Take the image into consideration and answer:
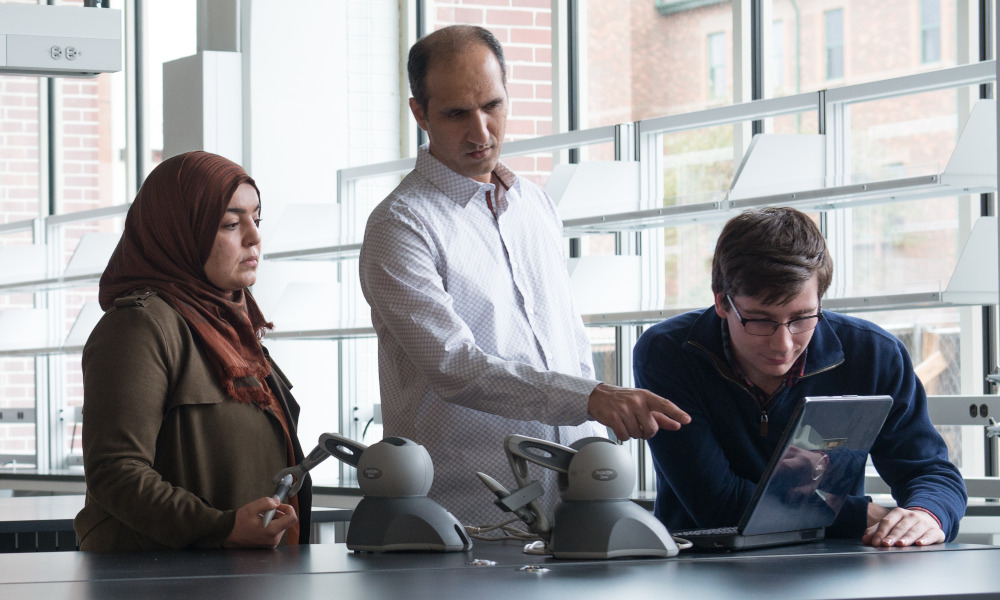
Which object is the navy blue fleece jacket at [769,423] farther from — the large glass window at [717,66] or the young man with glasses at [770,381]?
the large glass window at [717,66]

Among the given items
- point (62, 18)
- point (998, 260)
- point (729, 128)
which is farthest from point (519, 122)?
point (998, 260)

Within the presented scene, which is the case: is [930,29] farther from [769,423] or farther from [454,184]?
[769,423]

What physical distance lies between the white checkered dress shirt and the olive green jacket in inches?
10.2

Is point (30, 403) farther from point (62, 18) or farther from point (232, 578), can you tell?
point (232, 578)

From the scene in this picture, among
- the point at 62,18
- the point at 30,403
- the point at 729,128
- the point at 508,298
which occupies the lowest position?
the point at 30,403

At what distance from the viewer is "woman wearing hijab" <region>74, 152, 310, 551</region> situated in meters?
1.86

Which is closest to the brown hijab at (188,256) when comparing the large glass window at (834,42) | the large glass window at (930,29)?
the large glass window at (930,29)

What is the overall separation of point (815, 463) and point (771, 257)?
31 centimetres

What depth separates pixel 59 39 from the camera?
3.77 metres

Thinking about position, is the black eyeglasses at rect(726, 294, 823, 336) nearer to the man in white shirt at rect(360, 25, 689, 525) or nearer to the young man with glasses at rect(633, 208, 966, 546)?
the young man with glasses at rect(633, 208, 966, 546)

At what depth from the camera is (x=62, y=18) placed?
12.4 feet

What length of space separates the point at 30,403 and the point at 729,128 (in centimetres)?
478

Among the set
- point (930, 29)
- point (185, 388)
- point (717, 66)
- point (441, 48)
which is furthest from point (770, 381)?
point (717, 66)

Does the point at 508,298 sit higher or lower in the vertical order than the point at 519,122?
lower
